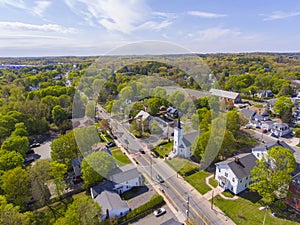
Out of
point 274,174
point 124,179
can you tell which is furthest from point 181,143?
point 274,174

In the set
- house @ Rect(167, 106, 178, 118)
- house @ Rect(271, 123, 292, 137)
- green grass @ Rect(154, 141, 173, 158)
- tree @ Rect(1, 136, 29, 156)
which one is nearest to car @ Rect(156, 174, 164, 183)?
green grass @ Rect(154, 141, 173, 158)

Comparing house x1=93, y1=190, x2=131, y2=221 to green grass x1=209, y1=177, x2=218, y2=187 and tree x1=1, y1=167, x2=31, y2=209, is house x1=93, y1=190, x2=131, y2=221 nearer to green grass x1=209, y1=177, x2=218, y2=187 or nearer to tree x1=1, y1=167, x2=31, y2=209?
tree x1=1, y1=167, x2=31, y2=209

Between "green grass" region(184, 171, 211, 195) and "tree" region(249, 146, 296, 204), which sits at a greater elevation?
"tree" region(249, 146, 296, 204)

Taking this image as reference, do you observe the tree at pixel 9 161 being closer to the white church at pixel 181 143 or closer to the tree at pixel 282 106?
the white church at pixel 181 143

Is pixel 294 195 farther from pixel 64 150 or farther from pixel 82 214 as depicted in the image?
pixel 64 150

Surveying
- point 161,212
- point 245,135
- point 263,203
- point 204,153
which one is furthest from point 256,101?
point 161,212

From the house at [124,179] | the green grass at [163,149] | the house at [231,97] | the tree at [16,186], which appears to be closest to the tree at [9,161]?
the tree at [16,186]
